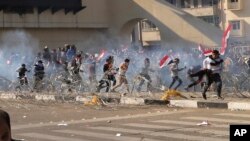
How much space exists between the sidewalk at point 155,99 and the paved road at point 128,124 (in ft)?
1.85

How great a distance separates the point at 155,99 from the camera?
1644cm

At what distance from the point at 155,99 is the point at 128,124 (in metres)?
5.12

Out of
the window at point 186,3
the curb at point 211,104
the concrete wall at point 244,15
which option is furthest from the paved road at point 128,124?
the window at point 186,3

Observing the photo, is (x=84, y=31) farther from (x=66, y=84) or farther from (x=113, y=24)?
(x=66, y=84)

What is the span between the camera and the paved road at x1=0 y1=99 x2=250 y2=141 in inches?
377

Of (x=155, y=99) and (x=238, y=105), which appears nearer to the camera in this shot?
(x=238, y=105)

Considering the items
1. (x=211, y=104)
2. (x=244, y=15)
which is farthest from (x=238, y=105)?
(x=244, y=15)

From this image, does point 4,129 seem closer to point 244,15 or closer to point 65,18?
point 65,18

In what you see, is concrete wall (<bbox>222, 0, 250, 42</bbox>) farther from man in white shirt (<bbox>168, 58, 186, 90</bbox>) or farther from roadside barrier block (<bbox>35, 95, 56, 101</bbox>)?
roadside barrier block (<bbox>35, 95, 56, 101</bbox>)

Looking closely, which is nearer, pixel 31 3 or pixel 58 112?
pixel 58 112

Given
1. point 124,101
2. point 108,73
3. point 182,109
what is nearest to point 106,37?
point 108,73

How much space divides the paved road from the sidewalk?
56cm

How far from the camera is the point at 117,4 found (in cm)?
3894

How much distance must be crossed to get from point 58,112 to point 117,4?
2481 cm
